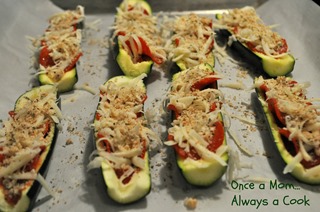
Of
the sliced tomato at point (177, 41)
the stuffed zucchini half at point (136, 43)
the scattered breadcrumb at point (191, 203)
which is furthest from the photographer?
the sliced tomato at point (177, 41)

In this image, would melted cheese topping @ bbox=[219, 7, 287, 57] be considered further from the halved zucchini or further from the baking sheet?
the halved zucchini

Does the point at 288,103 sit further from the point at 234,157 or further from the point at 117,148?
the point at 117,148

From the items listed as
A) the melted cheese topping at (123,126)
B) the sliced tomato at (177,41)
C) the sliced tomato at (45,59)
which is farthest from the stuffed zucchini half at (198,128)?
the sliced tomato at (45,59)

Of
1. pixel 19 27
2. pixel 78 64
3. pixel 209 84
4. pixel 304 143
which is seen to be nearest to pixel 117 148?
pixel 209 84

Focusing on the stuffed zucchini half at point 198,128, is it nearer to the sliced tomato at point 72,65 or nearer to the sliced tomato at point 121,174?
the sliced tomato at point 121,174

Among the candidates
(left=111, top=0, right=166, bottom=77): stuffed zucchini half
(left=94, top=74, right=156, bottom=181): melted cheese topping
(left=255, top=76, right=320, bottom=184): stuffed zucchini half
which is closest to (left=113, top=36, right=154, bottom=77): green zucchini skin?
(left=111, top=0, right=166, bottom=77): stuffed zucchini half

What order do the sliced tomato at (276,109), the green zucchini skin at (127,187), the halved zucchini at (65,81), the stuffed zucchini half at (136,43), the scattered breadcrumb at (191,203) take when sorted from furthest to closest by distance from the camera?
the stuffed zucchini half at (136,43) → the halved zucchini at (65,81) → the sliced tomato at (276,109) → the scattered breadcrumb at (191,203) → the green zucchini skin at (127,187)
